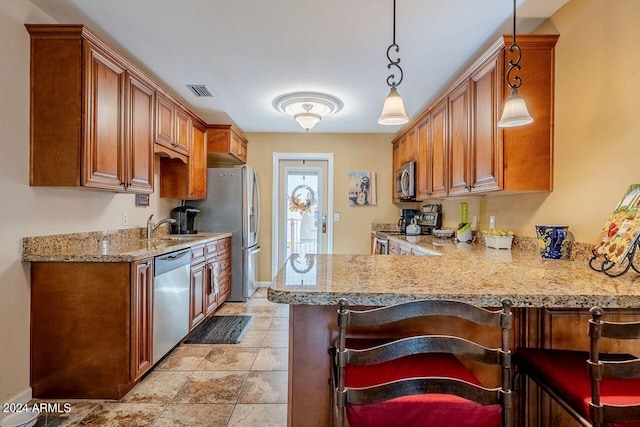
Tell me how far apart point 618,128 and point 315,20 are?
1806 mm

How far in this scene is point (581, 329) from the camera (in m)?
1.29

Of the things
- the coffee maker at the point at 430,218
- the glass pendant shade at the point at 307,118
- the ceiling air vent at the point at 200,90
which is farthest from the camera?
the coffee maker at the point at 430,218

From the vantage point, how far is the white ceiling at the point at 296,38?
203cm

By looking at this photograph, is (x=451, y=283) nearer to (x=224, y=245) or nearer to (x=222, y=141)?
(x=224, y=245)

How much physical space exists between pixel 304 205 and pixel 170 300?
9.18 ft

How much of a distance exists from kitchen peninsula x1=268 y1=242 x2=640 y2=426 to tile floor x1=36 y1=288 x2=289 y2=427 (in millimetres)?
855

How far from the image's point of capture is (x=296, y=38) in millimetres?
2381

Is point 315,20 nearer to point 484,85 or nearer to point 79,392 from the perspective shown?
point 484,85

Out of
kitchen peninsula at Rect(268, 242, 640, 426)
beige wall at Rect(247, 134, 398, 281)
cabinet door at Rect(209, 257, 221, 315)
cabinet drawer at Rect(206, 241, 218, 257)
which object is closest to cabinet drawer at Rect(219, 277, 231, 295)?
cabinet door at Rect(209, 257, 221, 315)

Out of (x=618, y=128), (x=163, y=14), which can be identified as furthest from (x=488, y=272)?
(x=163, y=14)

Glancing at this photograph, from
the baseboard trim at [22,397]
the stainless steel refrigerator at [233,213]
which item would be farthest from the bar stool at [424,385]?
the stainless steel refrigerator at [233,213]

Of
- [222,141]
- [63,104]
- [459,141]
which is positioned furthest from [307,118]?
[63,104]

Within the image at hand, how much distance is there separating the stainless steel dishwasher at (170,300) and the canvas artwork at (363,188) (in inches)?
109

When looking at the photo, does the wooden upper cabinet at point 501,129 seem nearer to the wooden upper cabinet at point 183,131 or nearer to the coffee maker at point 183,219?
the wooden upper cabinet at point 183,131
